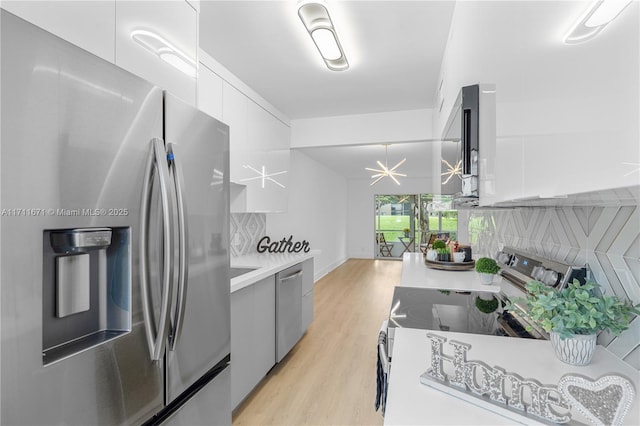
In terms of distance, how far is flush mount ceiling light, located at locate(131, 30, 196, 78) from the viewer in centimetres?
125

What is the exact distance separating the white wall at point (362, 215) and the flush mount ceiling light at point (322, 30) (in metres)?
6.76

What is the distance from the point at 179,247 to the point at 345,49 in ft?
6.38

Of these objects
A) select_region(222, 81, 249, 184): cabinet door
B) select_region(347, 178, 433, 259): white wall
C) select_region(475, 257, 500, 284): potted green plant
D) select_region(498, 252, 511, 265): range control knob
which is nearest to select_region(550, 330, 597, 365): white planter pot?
select_region(498, 252, 511, 265): range control knob

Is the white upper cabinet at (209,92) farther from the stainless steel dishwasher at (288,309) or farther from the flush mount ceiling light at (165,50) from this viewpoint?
the stainless steel dishwasher at (288,309)

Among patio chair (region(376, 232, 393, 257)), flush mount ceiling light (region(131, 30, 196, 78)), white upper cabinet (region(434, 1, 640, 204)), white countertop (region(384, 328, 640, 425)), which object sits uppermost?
flush mount ceiling light (region(131, 30, 196, 78))

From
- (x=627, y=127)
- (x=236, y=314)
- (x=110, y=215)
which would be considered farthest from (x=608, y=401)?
(x=236, y=314)

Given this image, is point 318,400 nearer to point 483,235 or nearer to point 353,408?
point 353,408

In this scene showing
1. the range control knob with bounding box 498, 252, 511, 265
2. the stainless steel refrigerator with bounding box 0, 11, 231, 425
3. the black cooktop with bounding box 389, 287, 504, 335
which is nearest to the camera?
the stainless steel refrigerator with bounding box 0, 11, 231, 425

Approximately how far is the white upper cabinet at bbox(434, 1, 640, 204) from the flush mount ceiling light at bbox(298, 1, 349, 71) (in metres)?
1.08

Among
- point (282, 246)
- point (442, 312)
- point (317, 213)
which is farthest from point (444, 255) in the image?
point (317, 213)

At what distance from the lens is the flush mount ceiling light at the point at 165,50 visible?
125cm

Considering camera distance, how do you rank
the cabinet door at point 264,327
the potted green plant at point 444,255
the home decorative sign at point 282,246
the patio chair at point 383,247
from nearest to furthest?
1. the cabinet door at point 264,327
2. the potted green plant at point 444,255
3. the home decorative sign at point 282,246
4. the patio chair at point 383,247

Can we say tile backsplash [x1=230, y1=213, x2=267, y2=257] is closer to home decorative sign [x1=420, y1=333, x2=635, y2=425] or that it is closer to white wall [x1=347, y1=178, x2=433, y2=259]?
home decorative sign [x1=420, y1=333, x2=635, y2=425]

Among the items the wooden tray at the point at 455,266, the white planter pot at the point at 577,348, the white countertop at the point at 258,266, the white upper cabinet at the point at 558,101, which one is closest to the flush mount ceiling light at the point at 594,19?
the white upper cabinet at the point at 558,101
